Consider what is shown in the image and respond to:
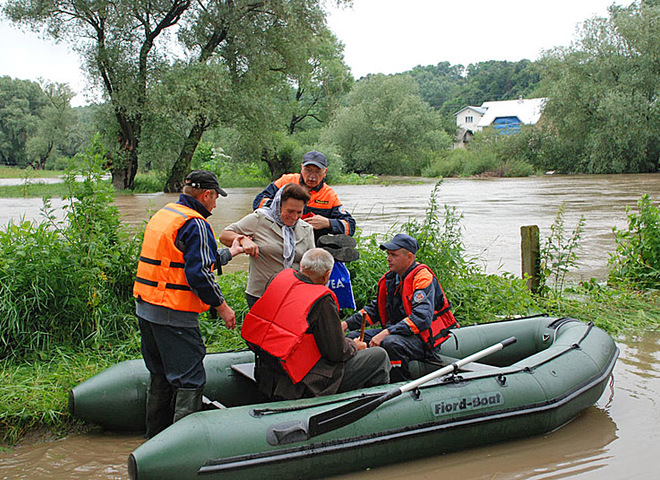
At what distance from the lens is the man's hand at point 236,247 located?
3863 mm

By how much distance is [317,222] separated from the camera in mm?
4512

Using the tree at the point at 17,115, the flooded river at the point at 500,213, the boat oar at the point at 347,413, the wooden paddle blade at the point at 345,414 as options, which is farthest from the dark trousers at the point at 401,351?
the tree at the point at 17,115

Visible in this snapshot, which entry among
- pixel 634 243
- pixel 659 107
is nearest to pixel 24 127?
pixel 659 107

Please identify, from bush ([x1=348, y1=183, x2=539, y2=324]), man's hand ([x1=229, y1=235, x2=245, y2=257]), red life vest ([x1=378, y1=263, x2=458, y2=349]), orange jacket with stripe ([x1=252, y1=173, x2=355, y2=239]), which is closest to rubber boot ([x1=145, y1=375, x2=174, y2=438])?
man's hand ([x1=229, y1=235, x2=245, y2=257])

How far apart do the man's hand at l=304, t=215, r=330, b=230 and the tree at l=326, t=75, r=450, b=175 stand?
37.5 metres

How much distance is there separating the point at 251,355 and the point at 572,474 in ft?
7.07

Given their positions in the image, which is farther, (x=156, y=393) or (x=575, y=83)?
(x=575, y=83)

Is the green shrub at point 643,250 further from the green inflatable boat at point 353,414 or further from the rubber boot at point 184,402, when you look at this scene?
the rubber boot at point 184,402

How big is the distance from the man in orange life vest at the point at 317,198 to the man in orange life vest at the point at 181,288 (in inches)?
45.4

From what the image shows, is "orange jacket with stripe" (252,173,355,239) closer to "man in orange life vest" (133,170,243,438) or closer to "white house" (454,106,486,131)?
"man in orange life vest" (133,170,243,438)

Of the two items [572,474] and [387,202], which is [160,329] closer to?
[572,474]

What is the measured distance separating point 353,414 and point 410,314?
1.06 metres

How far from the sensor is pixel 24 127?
191 ft

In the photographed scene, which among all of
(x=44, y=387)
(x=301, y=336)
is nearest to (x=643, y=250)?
(x=301, y=336)
